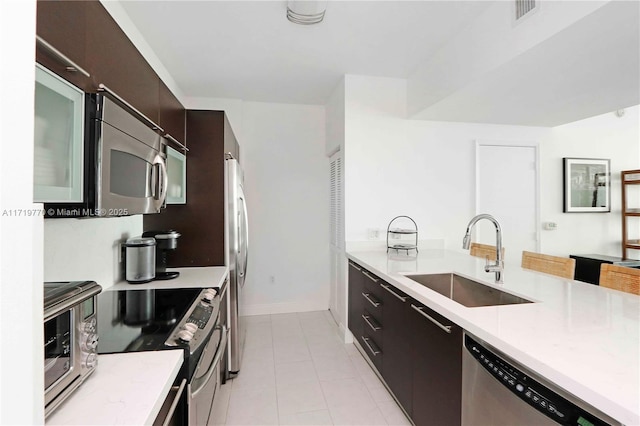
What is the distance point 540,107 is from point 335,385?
3.00 metres

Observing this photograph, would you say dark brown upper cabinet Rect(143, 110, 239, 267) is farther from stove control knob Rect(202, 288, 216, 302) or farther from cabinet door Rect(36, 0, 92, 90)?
cabinet door Rect(36, 0, 92, 90)

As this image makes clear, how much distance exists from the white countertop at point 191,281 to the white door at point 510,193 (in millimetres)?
2811

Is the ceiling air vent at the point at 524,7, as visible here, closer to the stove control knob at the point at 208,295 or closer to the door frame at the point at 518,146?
the door frame at the point at 518,146

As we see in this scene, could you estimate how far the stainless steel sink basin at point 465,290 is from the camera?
1.72 metres

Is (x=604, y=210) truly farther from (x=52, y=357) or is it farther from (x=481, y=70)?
(x=52, y=357)

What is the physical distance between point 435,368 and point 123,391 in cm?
130

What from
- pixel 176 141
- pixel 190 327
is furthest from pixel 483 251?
pixel 176 141

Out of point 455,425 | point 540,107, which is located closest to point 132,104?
point 455,425

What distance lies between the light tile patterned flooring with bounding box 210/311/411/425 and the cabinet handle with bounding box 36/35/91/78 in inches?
78.6

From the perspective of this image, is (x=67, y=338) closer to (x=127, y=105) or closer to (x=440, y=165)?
(x=127, y=105)

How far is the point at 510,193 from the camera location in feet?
11.7

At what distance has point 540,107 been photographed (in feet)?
9.41

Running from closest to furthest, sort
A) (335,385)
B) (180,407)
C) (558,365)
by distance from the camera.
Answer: (558,365), (180,407), (335,385)

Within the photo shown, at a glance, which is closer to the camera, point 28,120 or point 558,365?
point 28,120
